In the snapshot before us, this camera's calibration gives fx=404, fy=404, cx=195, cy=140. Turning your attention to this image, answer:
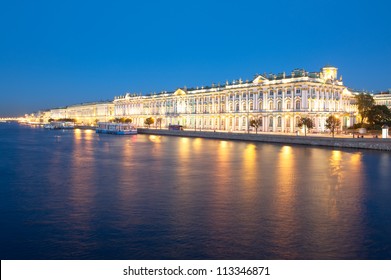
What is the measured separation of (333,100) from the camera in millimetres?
81000

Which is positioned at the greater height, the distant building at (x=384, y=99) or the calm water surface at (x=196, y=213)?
the distant building at (x=384, y=99)

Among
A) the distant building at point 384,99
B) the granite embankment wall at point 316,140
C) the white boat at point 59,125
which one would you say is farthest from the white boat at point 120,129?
the distant building at point 384,99

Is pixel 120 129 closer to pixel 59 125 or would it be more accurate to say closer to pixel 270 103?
pixel 270 103

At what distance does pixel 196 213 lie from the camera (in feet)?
53.1

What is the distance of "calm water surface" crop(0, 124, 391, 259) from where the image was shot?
12078 mm

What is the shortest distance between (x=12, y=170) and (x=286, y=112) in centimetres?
5737

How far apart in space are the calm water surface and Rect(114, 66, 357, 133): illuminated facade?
47459 mm

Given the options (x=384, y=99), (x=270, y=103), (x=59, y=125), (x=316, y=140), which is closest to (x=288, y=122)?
(x=270, y=103)

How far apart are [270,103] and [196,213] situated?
6771 centimetres

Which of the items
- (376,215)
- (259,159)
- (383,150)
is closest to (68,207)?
(376,215)

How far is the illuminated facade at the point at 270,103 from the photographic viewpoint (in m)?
75.9

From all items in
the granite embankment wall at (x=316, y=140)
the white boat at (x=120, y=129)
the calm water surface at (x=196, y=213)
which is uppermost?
the white boat at (x=120, y=129)

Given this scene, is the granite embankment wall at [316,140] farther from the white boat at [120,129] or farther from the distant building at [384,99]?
the distant building at [384,99]

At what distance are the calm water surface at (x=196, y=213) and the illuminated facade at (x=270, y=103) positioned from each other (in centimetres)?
4746
